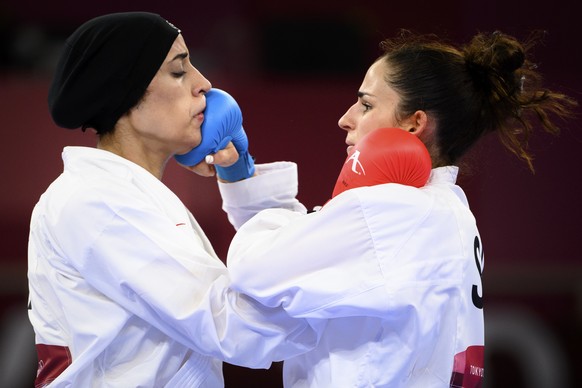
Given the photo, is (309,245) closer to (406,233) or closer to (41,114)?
(406,233)

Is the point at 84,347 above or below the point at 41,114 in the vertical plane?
below

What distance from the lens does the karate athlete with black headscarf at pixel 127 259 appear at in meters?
2.05

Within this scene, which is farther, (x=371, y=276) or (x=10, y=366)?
(x=10, y=366)

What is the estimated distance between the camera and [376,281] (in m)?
1.97

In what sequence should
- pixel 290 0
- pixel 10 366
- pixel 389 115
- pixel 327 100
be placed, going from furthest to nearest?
pixel 290 0 → pixel 327 100 → pixel 10 366 → pixel 389 115

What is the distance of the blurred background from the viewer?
4.20 meters

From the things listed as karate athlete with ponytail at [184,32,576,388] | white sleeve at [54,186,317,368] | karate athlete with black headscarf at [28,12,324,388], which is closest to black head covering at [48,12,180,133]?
karate athlete with black headscarf at [28,12,324,388]

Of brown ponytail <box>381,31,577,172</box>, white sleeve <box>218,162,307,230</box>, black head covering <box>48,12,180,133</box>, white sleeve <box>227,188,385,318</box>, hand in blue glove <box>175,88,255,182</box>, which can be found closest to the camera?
white sleeve <box>227,188,385,318</box>

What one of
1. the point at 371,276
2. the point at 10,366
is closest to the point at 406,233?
the point at 371,276

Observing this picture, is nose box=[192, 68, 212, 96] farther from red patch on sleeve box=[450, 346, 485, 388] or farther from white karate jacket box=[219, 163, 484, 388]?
red patch on sleeve box=[450, 346, 485, 388]

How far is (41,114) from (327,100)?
1416 mm

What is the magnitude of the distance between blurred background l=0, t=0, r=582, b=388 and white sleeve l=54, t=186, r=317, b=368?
2071mm

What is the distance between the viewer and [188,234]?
222cm

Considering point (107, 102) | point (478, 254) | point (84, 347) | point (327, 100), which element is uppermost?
point (327, 100)
